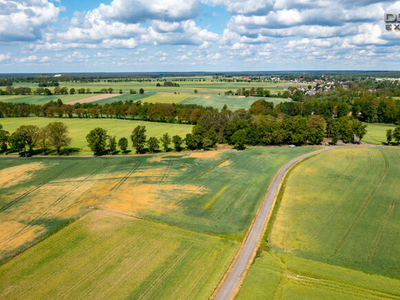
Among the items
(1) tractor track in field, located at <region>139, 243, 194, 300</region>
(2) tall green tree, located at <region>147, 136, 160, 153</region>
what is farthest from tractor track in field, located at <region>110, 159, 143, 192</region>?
(1) tractor track in field, located at <region>139, 243, 194, 300</region>

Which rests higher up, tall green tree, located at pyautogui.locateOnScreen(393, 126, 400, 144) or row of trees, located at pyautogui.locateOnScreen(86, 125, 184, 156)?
row of trees, located at pyautogui.locateOnScreen(86, 125, 184, 156)

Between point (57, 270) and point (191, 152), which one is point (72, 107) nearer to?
point (191, 152)

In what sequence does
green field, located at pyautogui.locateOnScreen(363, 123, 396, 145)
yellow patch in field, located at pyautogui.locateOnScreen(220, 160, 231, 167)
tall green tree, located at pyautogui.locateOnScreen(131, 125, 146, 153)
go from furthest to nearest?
green field, located at pyautogui.locateOnScreen(363, 123, 396, 145)
tall green tree, located at pyautogui.locateOnScreen(131, 125, 146, 153)
yellow patch in field, located at pyautogui.locateOnScreen(220, 160, 231, 167)

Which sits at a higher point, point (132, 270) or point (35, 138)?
point (35, 138)

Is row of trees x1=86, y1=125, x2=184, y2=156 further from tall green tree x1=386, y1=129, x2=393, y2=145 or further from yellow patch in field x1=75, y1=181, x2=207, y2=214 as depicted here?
tall green tree x1=386, y1=129, x2=393, y2=145

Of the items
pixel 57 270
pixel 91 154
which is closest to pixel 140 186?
pixel 57 270

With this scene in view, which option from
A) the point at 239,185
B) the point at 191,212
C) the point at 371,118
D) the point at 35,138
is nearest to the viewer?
the point at 191,212

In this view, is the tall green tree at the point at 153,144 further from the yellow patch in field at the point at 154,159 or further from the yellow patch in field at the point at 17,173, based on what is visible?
the yellow patch in field at the point at 17,173
